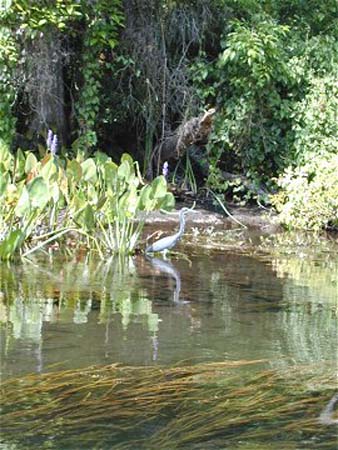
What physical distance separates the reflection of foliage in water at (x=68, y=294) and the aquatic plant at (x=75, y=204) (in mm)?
341

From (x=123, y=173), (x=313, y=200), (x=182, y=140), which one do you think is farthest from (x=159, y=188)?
(x=182, y=140)

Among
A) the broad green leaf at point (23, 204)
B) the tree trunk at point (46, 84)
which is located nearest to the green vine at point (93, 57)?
the tree trunk at point (46, 84)

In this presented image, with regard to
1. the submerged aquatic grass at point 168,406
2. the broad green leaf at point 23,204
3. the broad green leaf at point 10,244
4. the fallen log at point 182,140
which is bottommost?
the submerged aquatic grass at point 168,406

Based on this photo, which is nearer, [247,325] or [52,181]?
[247,325]

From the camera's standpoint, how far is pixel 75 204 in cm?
836

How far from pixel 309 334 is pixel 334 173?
625cm

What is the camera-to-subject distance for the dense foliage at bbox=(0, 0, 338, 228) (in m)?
11.8

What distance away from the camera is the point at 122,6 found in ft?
40.5

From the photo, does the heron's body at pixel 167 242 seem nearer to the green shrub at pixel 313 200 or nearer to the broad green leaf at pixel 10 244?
the broad green leaf at pixel 10 244

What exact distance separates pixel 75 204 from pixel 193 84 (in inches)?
199

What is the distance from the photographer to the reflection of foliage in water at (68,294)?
543 centimetres

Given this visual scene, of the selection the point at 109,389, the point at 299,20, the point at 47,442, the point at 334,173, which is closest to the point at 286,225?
Result: the point at 334,173

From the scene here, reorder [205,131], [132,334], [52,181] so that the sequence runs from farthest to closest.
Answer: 1. [205,131]
2. [52,181]
3. [132,334]

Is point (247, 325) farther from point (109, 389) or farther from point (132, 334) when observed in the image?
point (109, 389)
